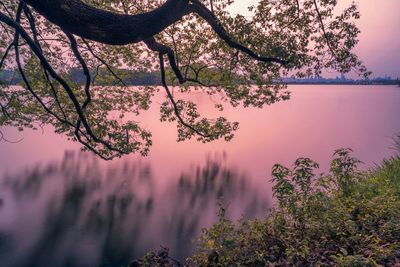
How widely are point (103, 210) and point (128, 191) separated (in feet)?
14.2

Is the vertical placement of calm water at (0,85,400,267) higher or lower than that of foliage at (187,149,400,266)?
lower

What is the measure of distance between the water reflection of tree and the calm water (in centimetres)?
6

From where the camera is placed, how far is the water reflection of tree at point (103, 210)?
14.2 metres

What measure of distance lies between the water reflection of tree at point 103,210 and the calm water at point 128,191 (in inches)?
2.3

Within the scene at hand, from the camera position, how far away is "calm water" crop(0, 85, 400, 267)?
14.8m

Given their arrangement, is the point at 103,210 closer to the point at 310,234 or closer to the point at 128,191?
the point at 128,191

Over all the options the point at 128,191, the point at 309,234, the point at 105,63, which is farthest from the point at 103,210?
the point at 309,234

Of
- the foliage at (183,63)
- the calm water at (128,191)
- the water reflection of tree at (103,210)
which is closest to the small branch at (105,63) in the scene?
the foliage at (183,63)

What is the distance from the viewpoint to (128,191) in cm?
2388

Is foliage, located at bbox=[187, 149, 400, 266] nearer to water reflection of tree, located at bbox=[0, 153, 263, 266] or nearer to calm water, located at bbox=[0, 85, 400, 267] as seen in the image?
calm water, located at bbox=[0, 85, 400, 267]

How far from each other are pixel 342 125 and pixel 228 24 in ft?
184

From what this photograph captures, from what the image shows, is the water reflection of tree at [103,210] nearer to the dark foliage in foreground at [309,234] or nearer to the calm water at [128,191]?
the calm water at [128,191]

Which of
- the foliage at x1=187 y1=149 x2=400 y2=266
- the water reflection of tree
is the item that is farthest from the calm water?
the foliage at x1=187 y1=149 x2=400 y2=266

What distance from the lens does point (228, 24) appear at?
906 cm
